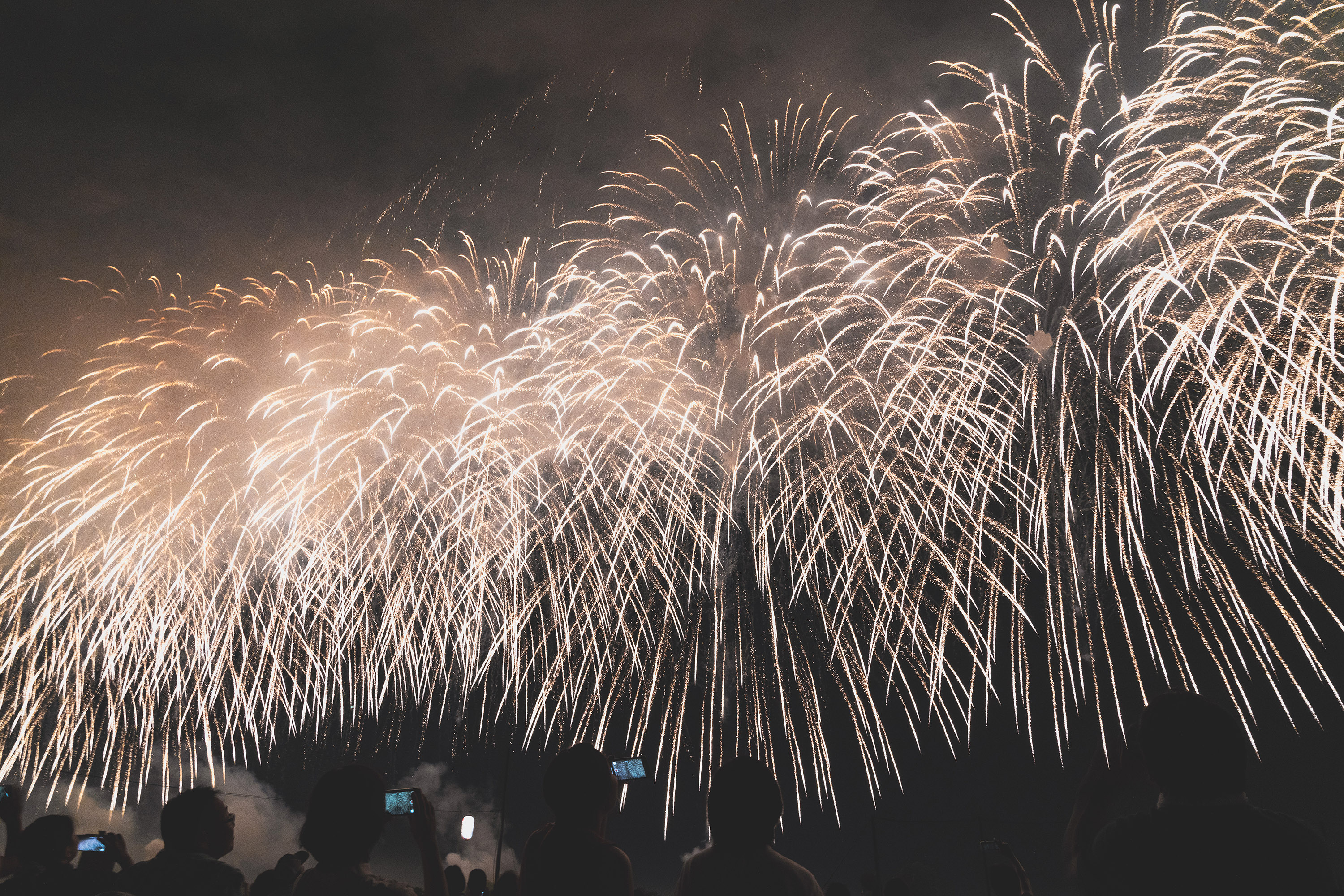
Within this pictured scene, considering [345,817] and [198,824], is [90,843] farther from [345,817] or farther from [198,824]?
[345,817]

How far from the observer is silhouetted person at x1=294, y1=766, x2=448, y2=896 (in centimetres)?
305

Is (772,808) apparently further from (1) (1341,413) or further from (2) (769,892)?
(1) (1341,413)

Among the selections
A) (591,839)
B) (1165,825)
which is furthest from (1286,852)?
(591,839)

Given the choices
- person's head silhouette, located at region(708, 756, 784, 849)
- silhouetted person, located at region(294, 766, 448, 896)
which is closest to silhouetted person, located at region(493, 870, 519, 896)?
silhouetted person, located at region(294, 766, 448, 896)

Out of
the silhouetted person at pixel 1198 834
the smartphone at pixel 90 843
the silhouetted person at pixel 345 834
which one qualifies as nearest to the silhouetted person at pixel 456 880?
the smartphone at pixel 90 843

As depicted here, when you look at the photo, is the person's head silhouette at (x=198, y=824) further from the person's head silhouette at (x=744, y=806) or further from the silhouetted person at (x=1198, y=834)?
the silhouetted person at (x=1198, y=834)

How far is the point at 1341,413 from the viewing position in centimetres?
1164

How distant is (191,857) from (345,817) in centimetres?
131

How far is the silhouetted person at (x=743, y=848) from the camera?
3.03 m

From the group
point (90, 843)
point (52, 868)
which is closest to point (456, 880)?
point (90, 843)

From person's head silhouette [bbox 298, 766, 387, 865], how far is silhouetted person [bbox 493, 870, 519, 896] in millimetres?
2304

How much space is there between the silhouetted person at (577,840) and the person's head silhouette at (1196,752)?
199cm

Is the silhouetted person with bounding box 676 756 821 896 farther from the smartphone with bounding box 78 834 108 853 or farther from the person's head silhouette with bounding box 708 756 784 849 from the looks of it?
the smartphone with bounding box 78 834 108 853

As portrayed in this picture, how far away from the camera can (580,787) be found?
3.36 m
